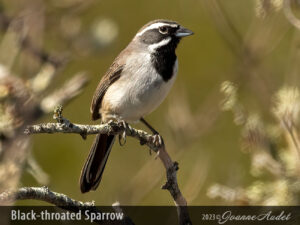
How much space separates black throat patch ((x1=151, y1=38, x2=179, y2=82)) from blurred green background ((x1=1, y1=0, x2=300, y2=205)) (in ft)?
0.82

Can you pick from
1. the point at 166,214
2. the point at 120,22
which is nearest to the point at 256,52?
the point at 166,214

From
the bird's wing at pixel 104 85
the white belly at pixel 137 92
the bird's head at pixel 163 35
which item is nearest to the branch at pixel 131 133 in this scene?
the white belly at pixel 137 92

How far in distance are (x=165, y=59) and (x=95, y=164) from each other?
39.8 inches

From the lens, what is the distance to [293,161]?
3.67m

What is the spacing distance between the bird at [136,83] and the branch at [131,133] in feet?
1.74

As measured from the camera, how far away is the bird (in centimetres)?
439

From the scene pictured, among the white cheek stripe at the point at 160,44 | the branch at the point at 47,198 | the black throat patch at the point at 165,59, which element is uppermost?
the white cheek stripe at the point at 160,44

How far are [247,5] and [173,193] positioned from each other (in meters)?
3.35

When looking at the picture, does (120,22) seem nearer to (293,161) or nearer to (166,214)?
(166,214)

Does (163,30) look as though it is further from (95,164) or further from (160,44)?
(95,164)

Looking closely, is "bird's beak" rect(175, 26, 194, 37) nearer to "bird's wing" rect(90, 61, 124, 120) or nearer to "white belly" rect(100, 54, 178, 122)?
"white belly" rect(100, 54, 178, 122)

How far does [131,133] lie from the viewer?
394 cm

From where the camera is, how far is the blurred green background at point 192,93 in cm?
321

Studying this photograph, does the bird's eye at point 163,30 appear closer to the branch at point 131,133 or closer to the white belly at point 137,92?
the white belly at point 137,92
